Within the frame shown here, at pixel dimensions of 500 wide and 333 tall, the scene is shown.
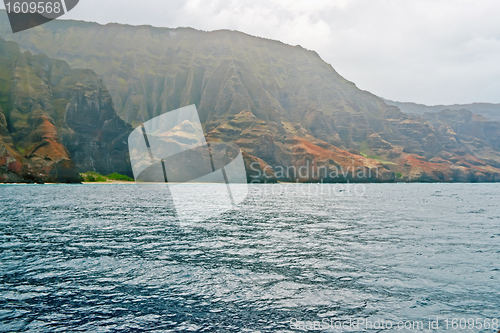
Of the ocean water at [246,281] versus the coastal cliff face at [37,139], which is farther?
the coastal cliff face at [37,139]

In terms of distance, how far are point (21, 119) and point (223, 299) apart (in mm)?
208022

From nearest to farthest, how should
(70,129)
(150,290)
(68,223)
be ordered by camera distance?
1. (150,290)
2. (68,223)
3. (70,129)

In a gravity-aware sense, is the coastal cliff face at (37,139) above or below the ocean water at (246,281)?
above

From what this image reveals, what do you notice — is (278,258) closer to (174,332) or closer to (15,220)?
(174,332)

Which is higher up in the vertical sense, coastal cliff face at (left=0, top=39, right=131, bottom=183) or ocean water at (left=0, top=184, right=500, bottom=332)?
coastal cliff face at (left=0, top=39, right=131, bottom=183)

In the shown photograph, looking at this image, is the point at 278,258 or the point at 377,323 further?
the point at 278,258

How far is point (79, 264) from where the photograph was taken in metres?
19.1

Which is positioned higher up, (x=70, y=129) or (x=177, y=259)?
(x=70, y=129)

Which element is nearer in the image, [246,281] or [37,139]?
[246,281]

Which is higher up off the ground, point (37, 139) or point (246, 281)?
point (37, 139)

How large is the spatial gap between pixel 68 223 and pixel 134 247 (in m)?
16.2

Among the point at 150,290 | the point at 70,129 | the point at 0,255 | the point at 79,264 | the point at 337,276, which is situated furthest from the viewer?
the point at 70,129

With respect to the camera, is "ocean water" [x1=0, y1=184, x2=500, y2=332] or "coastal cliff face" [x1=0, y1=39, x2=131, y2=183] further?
"coastal cliff face" [x1=0, y1=39, x2=131, y2=183]

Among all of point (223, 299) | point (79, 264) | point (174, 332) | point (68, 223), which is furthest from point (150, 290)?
point (68, 223)
